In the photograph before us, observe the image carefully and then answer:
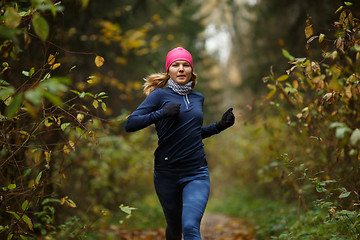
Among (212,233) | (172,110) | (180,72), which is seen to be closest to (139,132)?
(212,233)

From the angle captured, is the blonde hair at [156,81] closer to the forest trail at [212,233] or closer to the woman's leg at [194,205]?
the woman's leg at [194,205]

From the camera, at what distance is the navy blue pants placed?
2922 millimetres

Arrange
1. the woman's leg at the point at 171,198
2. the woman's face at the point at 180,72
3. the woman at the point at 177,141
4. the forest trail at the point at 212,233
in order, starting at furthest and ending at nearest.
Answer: the forest trail at the point at 212,233 < the woman's face at the point at 180,72 < the woman's leg at the point at 171,198 < the woman at the point at 177,141

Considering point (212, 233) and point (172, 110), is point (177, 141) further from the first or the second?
point (212, 233)

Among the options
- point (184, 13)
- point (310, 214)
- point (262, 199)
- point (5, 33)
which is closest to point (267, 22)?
point (184, 13)

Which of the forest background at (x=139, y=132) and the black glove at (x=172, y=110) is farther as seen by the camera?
the forest background at (x=139, y=132)

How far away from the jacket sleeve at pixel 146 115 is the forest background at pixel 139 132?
427 mm

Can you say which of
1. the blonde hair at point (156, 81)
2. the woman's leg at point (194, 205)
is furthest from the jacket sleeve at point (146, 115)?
the woman's leg at point (194, 205)

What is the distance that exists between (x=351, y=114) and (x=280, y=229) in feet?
6.80

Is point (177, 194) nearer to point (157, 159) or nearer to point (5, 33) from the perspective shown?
point (157, 159)

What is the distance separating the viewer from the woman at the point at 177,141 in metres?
3.12

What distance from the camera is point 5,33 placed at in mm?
1647

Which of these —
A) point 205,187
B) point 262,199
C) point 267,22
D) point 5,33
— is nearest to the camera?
point 5,33

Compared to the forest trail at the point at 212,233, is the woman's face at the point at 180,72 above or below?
above
